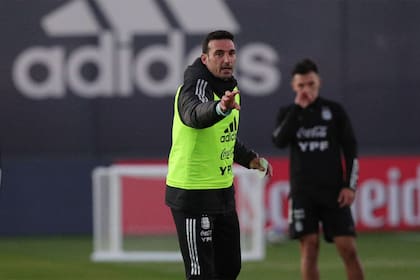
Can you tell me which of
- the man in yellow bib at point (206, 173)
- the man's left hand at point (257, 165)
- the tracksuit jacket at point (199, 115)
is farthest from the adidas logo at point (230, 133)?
the man's left hand at point (257, 165)

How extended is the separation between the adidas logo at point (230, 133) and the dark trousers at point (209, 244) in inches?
19.4

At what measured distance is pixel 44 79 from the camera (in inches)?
644

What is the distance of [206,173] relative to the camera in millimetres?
8234

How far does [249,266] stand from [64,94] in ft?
13.8

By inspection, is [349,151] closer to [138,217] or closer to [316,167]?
[316,167]

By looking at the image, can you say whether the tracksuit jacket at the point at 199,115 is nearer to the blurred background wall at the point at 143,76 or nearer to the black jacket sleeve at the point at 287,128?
the black jacket sleeve at the point at 287,128

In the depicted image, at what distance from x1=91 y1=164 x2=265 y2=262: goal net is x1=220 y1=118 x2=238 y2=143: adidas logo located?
221 inches

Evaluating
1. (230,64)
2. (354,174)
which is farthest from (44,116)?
(230,64)

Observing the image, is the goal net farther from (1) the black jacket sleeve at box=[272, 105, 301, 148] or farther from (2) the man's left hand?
(2) the man's left hand

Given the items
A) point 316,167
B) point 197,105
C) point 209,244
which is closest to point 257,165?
point 209,244

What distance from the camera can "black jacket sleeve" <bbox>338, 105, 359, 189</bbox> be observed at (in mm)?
10383

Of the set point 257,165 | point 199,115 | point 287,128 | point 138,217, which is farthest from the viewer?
point 138,217

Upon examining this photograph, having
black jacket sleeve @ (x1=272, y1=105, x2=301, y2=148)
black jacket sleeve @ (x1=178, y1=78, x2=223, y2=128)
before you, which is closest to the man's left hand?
black jacket sleeve @ (x1=178, y1=78, x2=223, y2=128)

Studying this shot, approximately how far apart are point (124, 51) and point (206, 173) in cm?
824
